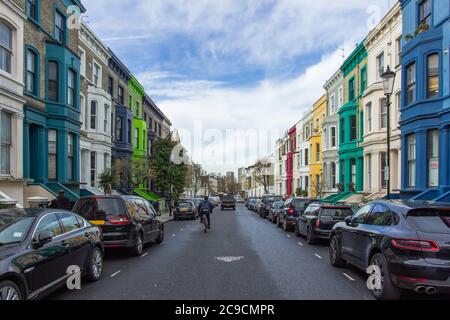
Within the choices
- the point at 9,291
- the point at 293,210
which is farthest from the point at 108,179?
the point at 9,291

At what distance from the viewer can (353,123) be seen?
29703 millimetres

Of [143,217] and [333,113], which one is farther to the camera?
[333,113]

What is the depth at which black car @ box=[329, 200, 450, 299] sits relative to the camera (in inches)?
232

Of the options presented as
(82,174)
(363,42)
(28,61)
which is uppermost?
(363,42)

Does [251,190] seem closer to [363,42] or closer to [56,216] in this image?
[363,42]

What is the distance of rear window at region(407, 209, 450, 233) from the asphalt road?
1500 mm

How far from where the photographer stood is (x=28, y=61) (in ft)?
57.3

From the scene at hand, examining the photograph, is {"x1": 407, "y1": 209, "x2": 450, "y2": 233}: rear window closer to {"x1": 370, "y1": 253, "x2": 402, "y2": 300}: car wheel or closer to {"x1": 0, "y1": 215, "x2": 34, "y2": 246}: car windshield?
{"x1": 370, "y1": 253, "x2": 402, "y2": 300}: car wheel

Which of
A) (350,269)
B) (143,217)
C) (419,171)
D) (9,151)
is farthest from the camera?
(419,171)

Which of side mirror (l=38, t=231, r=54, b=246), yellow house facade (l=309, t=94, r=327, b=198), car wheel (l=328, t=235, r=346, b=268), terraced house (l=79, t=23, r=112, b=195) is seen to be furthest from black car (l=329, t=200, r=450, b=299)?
yellow house facade (l=309, t=94, r=327, b=198)

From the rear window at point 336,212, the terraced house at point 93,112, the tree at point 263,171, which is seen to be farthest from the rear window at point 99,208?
the tree at point 263,171

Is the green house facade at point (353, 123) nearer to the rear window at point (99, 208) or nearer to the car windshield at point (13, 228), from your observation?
the rear window at point (99, 208)
